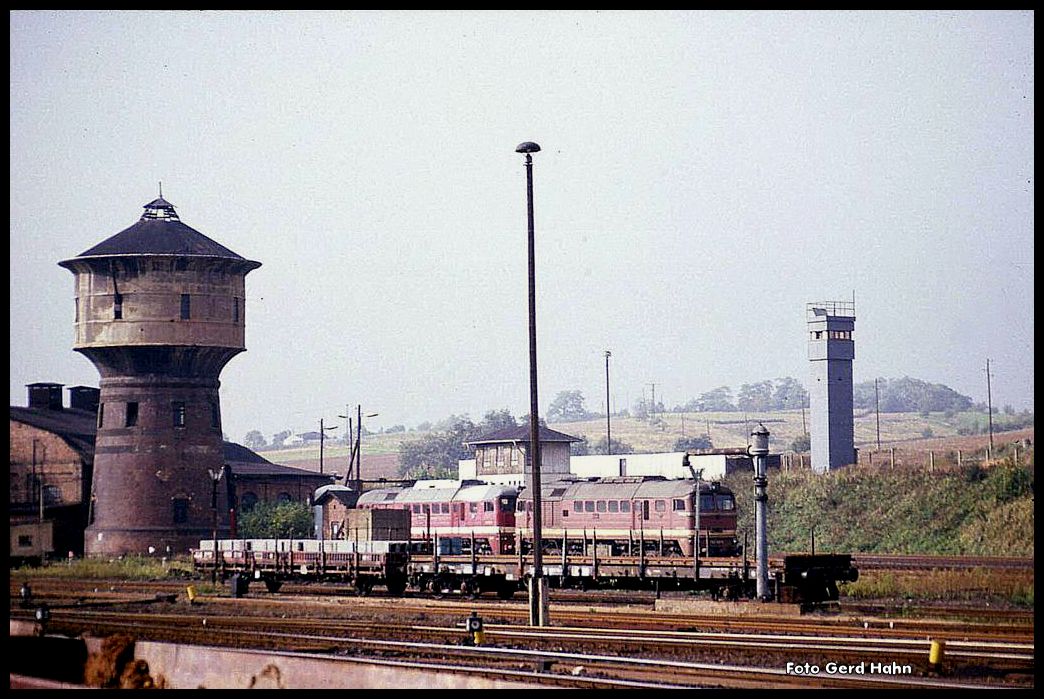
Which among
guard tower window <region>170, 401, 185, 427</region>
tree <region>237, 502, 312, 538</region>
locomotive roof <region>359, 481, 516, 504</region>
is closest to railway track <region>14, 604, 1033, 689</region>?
locomotive roof <region>359, 481, 516, 504</region>

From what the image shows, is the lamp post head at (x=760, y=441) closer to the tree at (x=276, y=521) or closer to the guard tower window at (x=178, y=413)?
the guard tower window at (x=178, y=413)

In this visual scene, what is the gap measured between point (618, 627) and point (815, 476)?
47.3 m

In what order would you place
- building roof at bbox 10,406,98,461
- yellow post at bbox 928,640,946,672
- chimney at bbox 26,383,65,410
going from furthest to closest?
chimney at bbox 26,383,65,410, building roof at bbox 10,406,98,461, yellow post at bbox 928,640,946,672

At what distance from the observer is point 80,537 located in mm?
72750

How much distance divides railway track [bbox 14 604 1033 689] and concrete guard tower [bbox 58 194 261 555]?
33.9 m

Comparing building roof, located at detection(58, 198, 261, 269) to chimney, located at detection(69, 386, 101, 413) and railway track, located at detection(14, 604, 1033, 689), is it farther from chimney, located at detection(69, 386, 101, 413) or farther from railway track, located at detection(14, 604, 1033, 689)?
railway track, located at detection(14, 604, 1033, 689)

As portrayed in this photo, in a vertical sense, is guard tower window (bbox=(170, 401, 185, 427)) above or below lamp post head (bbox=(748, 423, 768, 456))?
above

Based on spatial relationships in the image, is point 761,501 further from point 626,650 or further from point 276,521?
point 276,521

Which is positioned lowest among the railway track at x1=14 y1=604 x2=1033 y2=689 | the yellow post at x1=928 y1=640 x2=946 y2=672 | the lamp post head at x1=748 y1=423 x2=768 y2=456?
the railway track at x1=14 y1=604 x2=1033 y2=689

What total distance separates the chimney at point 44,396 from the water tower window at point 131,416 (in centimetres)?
2136

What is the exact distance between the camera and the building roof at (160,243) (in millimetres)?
64250

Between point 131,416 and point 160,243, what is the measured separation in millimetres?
8741

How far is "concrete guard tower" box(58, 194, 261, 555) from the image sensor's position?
209 feet

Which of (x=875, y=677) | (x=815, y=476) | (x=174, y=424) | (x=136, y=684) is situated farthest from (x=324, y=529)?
(x=875, y=677)
